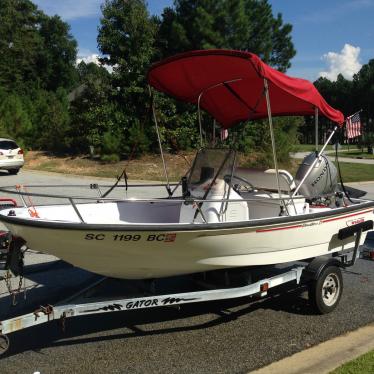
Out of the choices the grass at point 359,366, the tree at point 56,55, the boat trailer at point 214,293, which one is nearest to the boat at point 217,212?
the boat trailer at point 214,293

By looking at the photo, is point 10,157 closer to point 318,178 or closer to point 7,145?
point 7,145

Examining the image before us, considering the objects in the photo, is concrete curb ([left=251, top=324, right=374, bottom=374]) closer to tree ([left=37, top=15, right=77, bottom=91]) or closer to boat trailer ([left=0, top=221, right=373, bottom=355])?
boat trailer ([left=0, top=221, right=373, bottom=355])

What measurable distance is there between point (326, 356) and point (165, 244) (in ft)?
5.67

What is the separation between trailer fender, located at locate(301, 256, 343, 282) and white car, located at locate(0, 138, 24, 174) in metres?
17.8

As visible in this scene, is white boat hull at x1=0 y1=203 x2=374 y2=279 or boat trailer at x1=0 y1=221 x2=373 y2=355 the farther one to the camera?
white boat hull at x1=0 y1=203 x2=374 y2=279

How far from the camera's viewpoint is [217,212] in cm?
528

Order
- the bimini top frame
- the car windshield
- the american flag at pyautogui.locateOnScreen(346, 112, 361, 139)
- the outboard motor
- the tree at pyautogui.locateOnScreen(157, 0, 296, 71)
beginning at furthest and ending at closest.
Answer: the tree at pyautogui.locateOnScreen(157, 0, 296, 71) → the car windshield → the american flag at pyautogui.locateOnScreen(346, 112, 361, 139) → the outboard motor → the bimini top frame

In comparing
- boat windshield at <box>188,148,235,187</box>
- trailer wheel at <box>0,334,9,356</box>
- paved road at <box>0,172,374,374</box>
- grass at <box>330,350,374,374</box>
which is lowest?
grass at <box>330,350,374,374</box>

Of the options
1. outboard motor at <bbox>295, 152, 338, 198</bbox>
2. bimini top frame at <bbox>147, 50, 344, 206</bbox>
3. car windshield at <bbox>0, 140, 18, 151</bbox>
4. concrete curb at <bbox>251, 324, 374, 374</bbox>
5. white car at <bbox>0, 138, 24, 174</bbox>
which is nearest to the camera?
concrete curb at <bbox>251, 324, 374, 374</bbox>

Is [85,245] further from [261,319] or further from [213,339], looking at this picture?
[261,319]

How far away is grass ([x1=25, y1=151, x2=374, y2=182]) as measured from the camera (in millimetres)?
21234

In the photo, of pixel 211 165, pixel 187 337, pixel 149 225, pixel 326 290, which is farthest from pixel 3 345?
pixel 326 290

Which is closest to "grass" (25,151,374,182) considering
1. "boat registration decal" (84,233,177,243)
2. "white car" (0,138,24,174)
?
"white car" (0,138,24,174)

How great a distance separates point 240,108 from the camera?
7.17 metres
